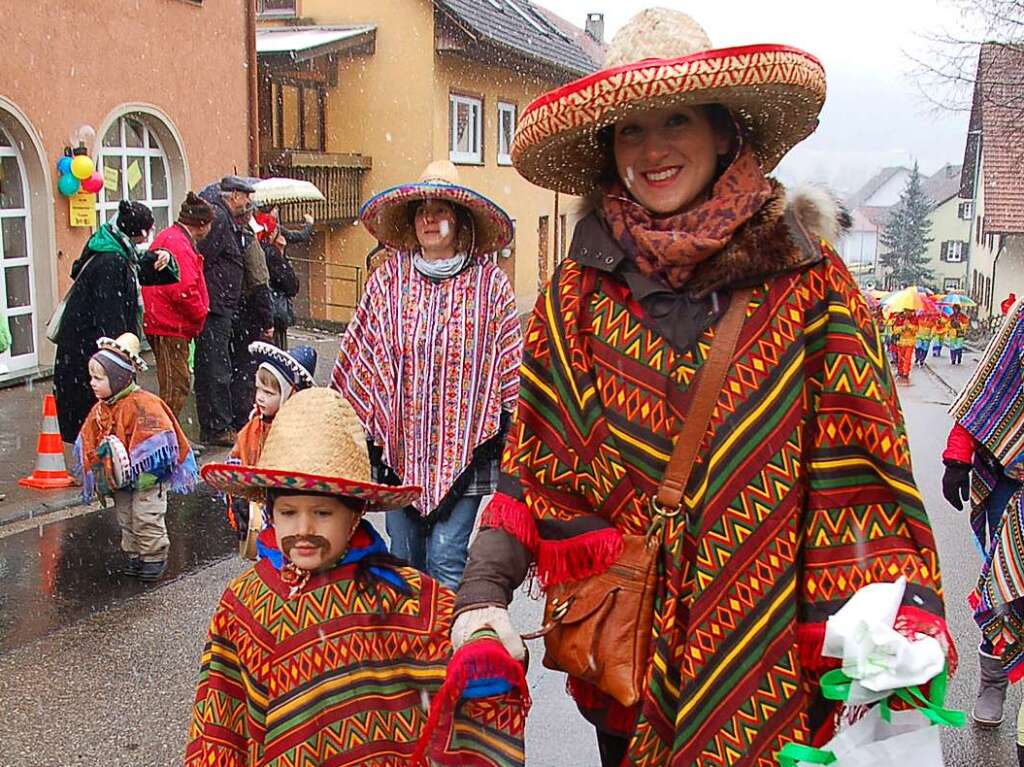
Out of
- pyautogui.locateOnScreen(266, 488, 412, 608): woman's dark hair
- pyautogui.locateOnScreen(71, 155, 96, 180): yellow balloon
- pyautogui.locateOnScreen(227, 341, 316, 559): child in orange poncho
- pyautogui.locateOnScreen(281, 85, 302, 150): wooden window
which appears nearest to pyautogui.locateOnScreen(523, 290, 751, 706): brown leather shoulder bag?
pyautogui.locateOnScreen(266, 488, 412, 608): woman's dark hair

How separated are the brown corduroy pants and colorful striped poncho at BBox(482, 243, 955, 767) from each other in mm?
6826

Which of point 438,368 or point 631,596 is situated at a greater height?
point 438,368

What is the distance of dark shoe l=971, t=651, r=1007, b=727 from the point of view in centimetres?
437

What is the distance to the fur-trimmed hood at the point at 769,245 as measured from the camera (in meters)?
2.09

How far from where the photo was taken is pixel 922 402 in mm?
15180

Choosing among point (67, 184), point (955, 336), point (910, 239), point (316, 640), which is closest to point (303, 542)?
point (316, 640)

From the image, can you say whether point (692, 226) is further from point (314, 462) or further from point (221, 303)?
point (221, 303)

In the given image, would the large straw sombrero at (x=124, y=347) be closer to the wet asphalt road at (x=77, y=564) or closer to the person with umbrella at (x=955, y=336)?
the wet asphalt road at (x=77, y=564)

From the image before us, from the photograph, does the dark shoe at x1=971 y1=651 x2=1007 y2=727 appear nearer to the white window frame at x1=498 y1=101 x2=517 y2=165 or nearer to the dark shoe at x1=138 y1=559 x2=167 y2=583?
the dark shoe at x1=138 y1=559 x2=167 y2=583

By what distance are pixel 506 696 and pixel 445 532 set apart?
1.98 meters

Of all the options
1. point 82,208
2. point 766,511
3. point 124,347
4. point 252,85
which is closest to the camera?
point 766,511

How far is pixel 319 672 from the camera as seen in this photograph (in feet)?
8.87

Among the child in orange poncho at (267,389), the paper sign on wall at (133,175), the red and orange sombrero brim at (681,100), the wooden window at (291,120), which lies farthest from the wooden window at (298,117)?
the red and orange sombrero brim at (681,100)

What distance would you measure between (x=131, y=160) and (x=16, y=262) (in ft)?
8.35
